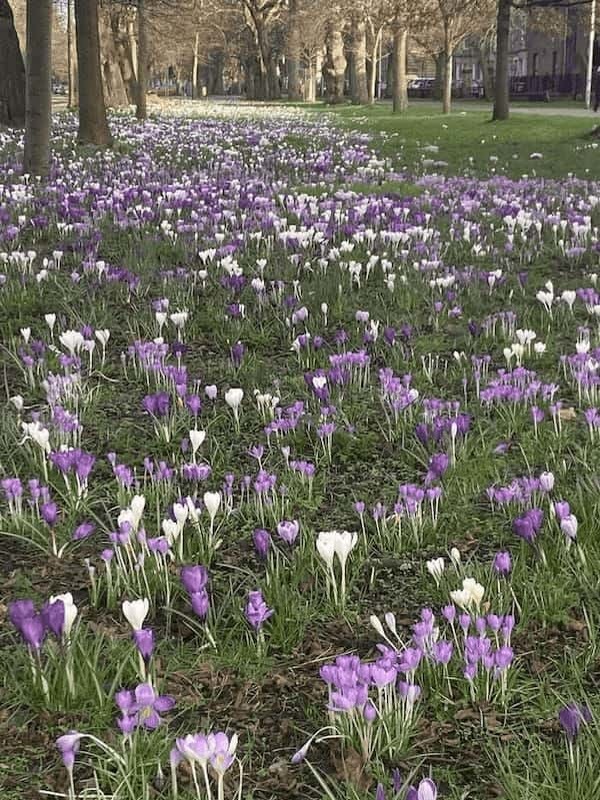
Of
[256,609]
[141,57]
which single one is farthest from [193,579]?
[141,57]

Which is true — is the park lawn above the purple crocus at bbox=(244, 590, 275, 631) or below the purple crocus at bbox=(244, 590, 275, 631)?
above

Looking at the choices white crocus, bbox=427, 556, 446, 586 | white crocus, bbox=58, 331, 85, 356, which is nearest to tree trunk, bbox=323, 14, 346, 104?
white crocus, bbox=58, 331, 85, 356

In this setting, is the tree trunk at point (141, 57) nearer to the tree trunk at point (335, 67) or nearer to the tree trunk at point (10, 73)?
the tree trunk at point (10, 73)

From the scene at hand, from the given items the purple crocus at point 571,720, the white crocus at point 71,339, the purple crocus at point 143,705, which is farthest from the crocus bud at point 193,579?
the white crocus at point 71,339

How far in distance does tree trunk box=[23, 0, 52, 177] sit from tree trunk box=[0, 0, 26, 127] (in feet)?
32.3

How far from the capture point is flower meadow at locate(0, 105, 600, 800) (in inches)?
87.9

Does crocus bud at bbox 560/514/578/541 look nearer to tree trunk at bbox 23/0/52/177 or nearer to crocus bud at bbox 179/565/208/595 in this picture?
crocus bud at bbox 179/565/208/595

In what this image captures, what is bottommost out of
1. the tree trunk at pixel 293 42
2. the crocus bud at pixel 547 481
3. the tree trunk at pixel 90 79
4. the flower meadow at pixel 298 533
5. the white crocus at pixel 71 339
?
the flower meadow at pixel 298 533

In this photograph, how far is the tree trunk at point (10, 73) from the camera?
819 inches

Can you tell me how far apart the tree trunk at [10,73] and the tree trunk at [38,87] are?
985 centimetres

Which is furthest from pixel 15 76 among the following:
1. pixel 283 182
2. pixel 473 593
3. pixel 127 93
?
pixel 127 93

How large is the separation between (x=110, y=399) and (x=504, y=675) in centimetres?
306

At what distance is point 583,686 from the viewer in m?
2.51

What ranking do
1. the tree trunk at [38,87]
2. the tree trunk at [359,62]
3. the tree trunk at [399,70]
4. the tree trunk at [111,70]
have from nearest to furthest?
the tree trunk at [38,87] → the tree trunk at [399,70] → the tree trunk at [111,70] → the tree trunk at [359,62]
